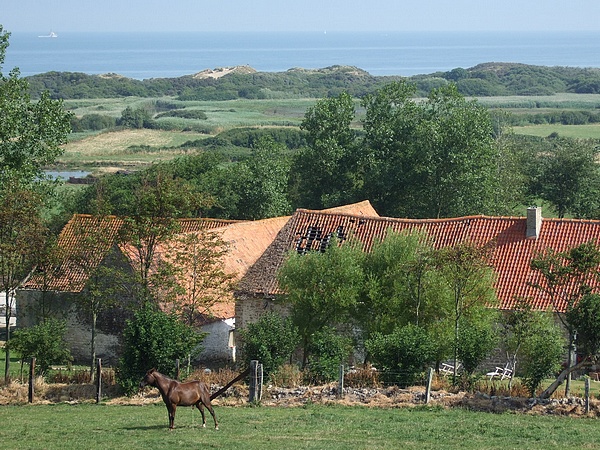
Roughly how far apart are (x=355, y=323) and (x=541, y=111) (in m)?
141

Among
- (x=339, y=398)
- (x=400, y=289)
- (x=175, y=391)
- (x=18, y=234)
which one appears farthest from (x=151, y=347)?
(x=400, y=289)

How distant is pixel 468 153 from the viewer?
172ft

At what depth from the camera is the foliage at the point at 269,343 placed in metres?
27.6

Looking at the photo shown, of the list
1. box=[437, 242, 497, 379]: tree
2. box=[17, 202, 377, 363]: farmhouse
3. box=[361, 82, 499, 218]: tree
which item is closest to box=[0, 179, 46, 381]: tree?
box=[17, 202, 377, 363]: farmhouse

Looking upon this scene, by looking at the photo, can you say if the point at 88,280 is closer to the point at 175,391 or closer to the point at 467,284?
the point at 467,284

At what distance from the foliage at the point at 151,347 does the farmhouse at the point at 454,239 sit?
796 cm

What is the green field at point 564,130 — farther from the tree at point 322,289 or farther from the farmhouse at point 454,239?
the tree at point 322,289

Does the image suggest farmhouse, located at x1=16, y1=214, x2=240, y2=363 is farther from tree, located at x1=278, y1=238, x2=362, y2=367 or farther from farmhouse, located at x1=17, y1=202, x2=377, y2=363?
tree, located at x1=278, y1=238, x2=362, y2=367

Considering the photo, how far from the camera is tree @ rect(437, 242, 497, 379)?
2872 centimetres

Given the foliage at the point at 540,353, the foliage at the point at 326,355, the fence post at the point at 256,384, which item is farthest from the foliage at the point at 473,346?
the fence post at the point at 256,384

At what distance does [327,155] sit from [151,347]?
30385 mm

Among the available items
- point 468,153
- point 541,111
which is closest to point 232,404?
point 468,153

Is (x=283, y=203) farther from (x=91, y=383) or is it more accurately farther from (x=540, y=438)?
(x=540, y=438)

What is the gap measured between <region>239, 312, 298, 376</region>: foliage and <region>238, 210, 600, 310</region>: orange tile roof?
21.4 ft
